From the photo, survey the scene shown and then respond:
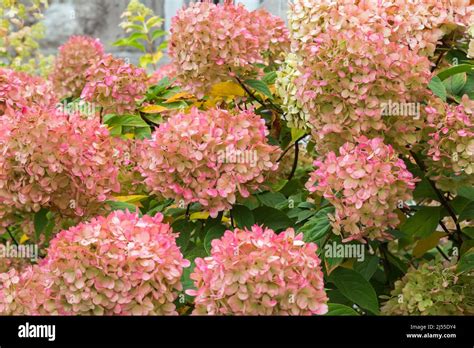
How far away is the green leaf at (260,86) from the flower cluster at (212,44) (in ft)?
0.10

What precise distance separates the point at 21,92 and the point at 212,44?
0.52 m

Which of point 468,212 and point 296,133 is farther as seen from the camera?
point 296,133

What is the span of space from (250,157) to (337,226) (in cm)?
23

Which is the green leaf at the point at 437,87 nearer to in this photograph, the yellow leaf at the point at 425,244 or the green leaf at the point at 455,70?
the green leaf at the point at 455,70

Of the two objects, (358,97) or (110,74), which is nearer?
(358,97)

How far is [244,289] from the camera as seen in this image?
4.11 feet

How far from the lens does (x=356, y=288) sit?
1646 mm

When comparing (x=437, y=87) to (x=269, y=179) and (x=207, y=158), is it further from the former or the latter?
(x=207, y=158)

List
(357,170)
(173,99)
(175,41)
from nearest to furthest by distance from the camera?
(357,170) < (175,41) < (173,99)

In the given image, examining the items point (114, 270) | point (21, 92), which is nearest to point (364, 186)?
point (114, 270)

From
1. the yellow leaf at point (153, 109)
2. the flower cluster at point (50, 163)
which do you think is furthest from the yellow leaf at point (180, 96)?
the flower cluster at point (50, 163)

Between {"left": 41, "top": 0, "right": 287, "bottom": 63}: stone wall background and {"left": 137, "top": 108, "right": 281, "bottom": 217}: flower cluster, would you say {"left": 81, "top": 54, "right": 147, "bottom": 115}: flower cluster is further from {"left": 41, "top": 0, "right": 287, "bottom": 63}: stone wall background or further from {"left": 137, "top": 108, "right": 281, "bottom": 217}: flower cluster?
{"left": 41, "top": 0, "right": 287, "bottom": 63}: stone wall background
